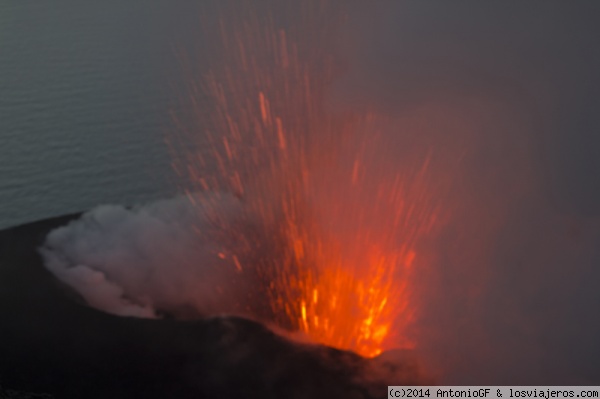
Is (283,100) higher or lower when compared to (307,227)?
higher

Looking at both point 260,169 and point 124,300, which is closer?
point 124,300

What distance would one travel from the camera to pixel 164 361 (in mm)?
11062

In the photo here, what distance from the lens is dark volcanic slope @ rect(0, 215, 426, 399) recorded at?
34.5 feet

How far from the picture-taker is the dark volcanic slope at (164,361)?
10508 mm

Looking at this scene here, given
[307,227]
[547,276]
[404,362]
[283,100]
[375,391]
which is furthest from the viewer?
[283,100]

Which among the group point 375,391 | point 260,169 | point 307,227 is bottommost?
point 375,391

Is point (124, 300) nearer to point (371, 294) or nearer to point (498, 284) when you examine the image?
point (371, 294)

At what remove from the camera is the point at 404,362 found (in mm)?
11211

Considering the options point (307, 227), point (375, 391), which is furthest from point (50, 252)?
point (375, 391)

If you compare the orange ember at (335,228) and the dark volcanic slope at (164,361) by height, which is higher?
the orange ember at (335,228)

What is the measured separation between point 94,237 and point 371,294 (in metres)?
6.02

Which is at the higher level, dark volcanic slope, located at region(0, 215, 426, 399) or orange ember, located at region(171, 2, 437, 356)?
orange ember, located at region(171, 2, 437, 356)

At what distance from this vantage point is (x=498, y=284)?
1276cm

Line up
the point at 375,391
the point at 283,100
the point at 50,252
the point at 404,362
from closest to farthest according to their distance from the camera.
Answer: the point at 375,391, the point at 404,362, the point at 50,252, the point at 283,100
